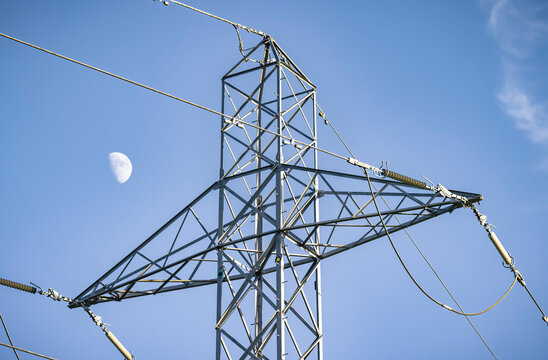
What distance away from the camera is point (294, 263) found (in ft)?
76.3

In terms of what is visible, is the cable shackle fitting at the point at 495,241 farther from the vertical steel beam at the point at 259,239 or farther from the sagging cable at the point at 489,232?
the vertical steel beam at the point at 259,239

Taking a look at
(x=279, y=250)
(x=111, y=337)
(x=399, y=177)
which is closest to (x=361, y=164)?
(x=399, y=177)

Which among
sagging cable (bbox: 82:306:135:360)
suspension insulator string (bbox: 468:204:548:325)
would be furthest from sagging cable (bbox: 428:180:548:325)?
sagging cable (bbox: 82:306:135:360)

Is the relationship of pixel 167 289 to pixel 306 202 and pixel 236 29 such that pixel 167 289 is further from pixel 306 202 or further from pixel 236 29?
pixel 236 29

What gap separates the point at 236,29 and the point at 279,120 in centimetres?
378

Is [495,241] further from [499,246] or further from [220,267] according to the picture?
[220,267]

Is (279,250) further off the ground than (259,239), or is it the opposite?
(259,239)

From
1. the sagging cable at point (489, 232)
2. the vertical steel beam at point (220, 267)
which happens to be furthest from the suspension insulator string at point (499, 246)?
the vertical steel beam at point (220, 267)

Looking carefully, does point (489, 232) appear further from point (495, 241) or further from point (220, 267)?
point (220, 267)

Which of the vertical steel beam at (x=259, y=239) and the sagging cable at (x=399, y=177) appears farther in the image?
the vertical steel beam at (x=259, y=239)

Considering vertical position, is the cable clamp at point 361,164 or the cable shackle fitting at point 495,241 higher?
the cable clamp at point 361,164

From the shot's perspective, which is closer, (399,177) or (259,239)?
(399,177)

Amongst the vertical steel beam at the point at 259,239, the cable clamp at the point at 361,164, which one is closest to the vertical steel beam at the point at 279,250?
the vertical steel beam at the point at 259,239

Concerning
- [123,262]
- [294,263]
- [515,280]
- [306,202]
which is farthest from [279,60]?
[515,280]
